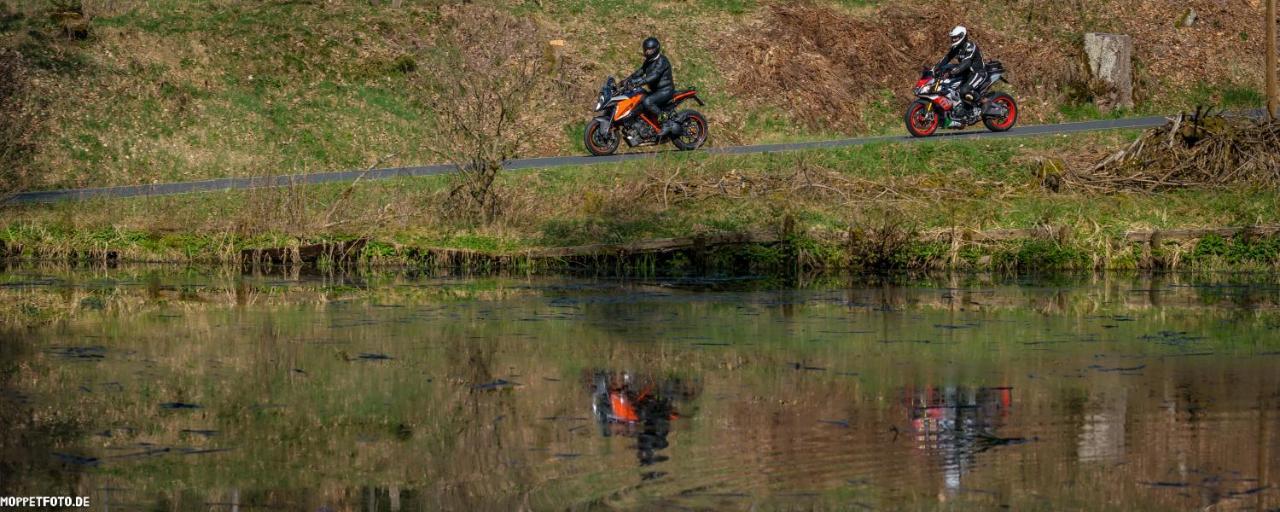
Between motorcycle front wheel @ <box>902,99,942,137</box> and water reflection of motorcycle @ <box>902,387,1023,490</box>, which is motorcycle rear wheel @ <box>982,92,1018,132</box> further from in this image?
water reflection of motorcycle @ <box>902,387,1023,490</box>

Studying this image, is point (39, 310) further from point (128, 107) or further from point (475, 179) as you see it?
point (128, 107)

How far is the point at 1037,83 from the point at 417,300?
2253 cm

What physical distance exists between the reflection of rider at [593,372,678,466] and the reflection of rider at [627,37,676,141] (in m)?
15.1

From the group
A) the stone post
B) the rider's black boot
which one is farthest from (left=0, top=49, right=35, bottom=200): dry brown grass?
the stone post

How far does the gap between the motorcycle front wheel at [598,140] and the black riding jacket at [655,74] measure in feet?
3.33

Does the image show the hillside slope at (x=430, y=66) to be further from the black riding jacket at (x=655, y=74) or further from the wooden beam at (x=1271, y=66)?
the wooden beam at (x=1271, y=66)

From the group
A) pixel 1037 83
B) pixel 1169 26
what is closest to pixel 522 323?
pixel 1037 83

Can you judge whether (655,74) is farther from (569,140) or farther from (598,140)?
(569,140)

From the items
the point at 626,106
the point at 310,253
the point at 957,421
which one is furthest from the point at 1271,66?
the point at 957,421

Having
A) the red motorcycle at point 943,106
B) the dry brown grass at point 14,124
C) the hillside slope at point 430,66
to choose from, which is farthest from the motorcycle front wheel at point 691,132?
the dry brown grass at point 14,124

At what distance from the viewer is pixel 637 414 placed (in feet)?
31.0

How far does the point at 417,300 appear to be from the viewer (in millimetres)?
16297

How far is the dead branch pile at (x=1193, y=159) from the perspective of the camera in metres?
22.6

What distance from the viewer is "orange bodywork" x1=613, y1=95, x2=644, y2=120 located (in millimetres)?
25766
